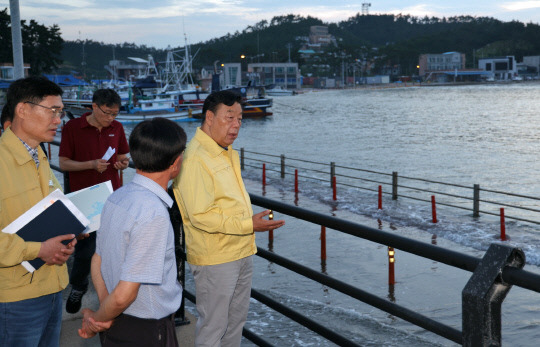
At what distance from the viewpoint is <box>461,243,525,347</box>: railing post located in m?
1.87

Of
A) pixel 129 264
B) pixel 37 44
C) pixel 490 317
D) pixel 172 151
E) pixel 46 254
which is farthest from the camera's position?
pixel 37 44

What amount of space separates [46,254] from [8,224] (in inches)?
9.0

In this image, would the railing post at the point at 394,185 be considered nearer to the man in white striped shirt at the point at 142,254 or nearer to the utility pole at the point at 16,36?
the utility pole at the point at 16,36

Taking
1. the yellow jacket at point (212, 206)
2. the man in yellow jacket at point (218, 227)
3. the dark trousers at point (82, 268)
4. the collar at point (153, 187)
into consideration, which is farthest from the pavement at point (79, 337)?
the collar at point (153, 187)

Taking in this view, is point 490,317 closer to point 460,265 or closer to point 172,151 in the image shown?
point 460,265

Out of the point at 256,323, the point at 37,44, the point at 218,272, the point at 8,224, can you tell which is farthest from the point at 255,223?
the point at 37,44

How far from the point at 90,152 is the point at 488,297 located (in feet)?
14.1

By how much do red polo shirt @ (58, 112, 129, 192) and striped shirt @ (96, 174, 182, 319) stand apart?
2940 millimetres

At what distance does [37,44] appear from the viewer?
9956 centimetres

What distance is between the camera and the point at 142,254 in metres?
2.35

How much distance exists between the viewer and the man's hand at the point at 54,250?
2738mm

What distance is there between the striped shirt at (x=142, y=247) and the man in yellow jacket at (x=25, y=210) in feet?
1.28

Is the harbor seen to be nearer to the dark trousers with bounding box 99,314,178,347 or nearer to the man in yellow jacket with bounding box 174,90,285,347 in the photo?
the man in yellow jacket with bounding box 174,90,285,347

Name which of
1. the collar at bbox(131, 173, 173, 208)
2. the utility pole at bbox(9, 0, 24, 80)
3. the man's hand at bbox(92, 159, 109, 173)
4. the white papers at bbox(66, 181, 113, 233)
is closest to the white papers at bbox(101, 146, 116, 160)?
the man's hand at bbox(92, 159, 109, 173)
